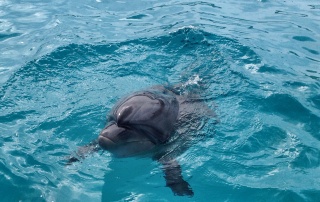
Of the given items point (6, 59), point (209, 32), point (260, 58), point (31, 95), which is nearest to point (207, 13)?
point (209, 32)

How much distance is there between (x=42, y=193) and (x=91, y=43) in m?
5.95

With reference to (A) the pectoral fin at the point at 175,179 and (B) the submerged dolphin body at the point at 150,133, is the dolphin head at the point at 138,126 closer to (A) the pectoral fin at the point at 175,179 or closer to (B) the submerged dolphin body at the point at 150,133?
(B) the submerged dolphin body at the point at 150,133

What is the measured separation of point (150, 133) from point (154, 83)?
303cm

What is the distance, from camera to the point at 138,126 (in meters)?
5.96

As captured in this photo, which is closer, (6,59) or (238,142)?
(238,142)

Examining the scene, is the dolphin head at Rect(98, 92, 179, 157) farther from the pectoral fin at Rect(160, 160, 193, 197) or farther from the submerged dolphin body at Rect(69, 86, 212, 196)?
the pectoral fin at Rect(160, 160, 193, 197)

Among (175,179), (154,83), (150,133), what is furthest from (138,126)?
(154,83)

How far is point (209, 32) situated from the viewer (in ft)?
39.8

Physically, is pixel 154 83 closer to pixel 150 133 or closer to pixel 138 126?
pixel 150 133

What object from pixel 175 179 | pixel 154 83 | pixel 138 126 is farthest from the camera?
pixel 154 83

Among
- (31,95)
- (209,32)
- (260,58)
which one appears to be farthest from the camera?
(209,32)

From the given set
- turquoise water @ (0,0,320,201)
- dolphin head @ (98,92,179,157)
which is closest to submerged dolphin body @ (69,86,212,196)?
dolphin head @ (98,92,179,157)

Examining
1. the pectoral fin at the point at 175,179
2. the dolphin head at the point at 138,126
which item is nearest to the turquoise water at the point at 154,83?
the pectoral fin at the point at 175,179

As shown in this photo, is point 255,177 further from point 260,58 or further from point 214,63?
point 260,58
